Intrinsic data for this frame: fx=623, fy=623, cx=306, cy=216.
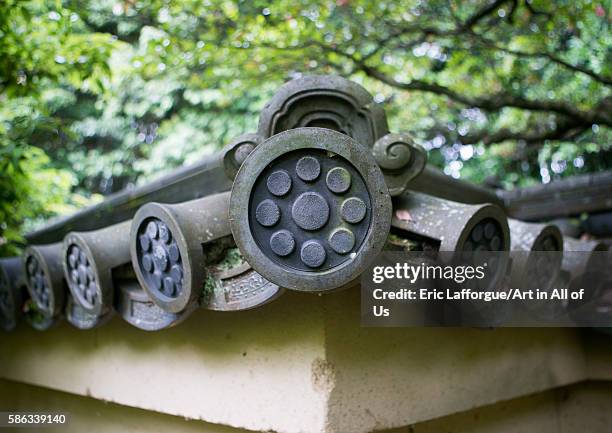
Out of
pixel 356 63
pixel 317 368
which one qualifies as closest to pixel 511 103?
pixel 356 63

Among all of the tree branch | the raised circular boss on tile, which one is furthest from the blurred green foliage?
the raised circular boss on tile

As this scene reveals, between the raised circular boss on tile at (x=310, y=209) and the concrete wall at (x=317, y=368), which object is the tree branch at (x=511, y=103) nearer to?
the concrete wall at (x=317, y=368)

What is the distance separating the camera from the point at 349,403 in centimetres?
173

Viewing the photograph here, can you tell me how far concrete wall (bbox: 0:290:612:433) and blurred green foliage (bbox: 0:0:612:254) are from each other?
4.15 feet

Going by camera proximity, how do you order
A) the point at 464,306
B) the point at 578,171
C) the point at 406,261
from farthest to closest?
the point at 578,171 < the point at 464,306 < the point at 406,261

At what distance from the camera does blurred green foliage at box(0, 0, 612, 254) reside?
11.4 ft

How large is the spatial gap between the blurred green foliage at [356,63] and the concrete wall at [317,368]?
1264 mm

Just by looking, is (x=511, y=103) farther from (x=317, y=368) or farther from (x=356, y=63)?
(x=317, y=368)

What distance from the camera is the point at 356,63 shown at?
15.2 ft

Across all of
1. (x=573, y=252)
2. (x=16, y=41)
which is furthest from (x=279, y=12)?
(x=573, y=252)

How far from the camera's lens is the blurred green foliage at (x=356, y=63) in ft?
11.4

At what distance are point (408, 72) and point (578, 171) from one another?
2.23 meters

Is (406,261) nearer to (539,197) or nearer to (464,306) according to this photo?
(464,306)

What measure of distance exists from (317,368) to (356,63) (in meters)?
3.32
